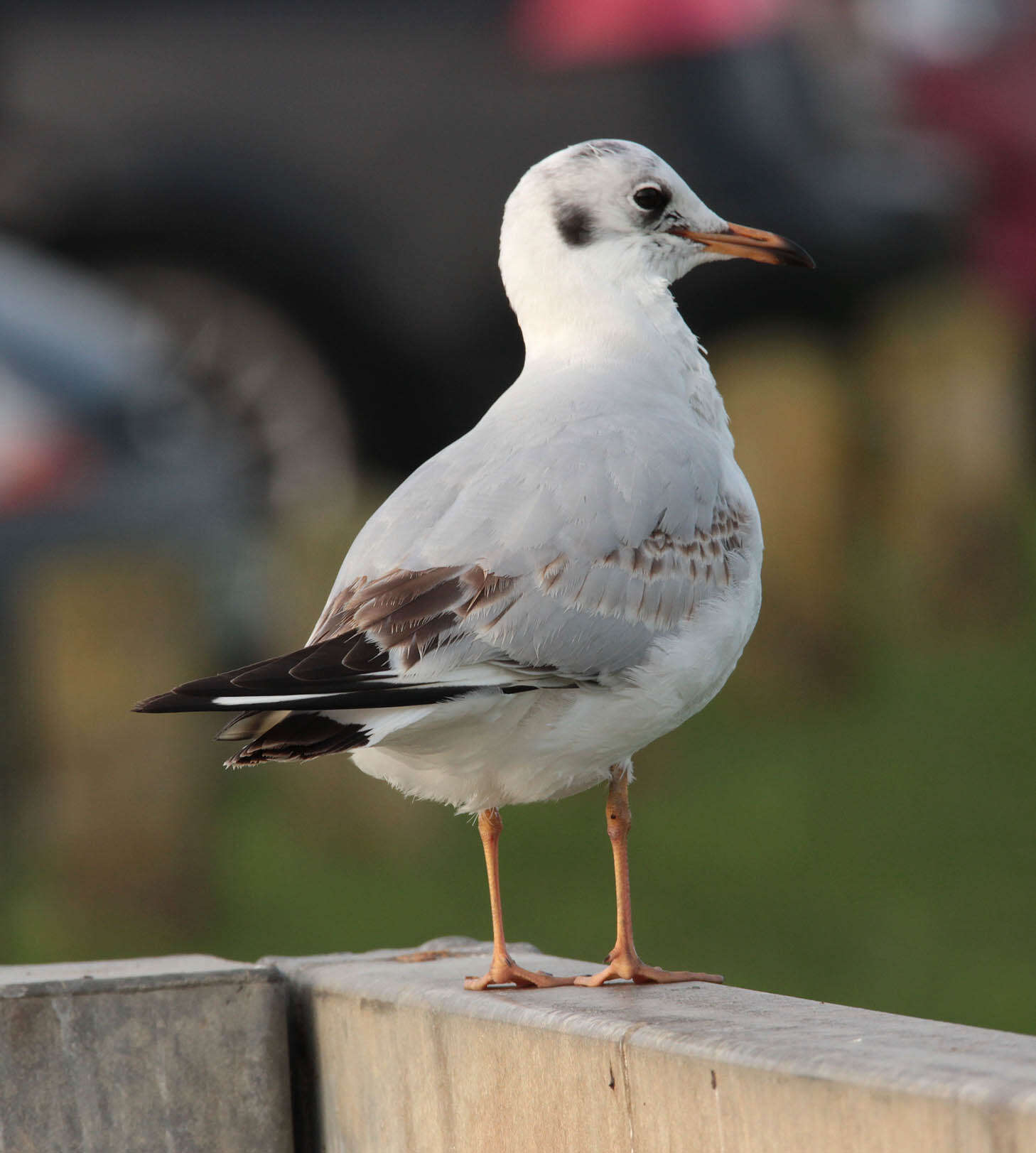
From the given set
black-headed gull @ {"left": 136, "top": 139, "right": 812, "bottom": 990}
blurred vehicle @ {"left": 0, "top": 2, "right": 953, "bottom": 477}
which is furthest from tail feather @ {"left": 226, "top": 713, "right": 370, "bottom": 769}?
blurred vehicle @ {"left": 0, "top": 2, "right": 953, "bottom": 477}

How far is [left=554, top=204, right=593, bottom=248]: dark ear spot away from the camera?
447 centimetres

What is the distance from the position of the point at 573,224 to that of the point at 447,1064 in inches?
75.5

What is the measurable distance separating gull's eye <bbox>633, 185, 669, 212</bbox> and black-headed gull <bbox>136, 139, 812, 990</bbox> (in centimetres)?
31

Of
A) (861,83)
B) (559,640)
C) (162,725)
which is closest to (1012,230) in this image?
(861,83)

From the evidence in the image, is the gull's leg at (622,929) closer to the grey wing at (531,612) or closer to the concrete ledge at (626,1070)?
the concrete ledge at (626,1070)

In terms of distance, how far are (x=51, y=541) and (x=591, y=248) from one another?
210 inches

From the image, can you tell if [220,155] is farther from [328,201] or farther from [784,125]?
[784,125]

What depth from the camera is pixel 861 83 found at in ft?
34.5

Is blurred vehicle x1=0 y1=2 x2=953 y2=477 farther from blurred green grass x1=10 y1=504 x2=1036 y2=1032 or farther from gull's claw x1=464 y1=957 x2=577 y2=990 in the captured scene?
gull's claw x1=464 y1=957 x2=577 y2=990

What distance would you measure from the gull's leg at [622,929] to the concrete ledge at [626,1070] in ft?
0.34

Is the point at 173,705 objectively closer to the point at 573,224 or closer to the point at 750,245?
the point at 573,224

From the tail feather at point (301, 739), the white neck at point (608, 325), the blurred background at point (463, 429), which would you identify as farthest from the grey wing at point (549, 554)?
the blurred background at point (463, 429)

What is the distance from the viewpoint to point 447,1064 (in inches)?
137

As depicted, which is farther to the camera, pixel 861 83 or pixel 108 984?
pixel 861 83
